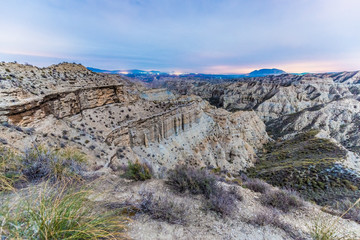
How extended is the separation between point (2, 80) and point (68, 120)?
436cm

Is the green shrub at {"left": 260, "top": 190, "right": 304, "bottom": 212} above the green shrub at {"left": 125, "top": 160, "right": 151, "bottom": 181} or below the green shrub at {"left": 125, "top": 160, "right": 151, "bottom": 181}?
below

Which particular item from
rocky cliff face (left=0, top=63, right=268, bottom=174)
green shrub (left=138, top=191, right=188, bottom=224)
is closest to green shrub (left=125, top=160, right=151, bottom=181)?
green shrub (left=138, top=191, right=188, bottom=224)

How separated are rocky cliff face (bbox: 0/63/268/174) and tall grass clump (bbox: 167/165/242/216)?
10.6 ft

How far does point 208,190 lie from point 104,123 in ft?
43.6

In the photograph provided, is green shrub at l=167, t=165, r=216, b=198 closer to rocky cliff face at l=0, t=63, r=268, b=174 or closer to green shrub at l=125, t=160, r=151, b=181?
green shrub at l=125, t=160, r=151, b=181

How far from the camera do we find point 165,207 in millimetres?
3033

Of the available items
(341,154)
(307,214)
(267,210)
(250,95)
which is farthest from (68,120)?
(250,95)

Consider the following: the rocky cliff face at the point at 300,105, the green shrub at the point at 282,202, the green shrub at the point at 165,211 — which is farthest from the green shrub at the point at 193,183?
the rocky cliff face at the point at 300,105

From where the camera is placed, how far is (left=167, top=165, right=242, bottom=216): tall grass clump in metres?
3.46

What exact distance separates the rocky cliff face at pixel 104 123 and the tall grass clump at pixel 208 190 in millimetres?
3244

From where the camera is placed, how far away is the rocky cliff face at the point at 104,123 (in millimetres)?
8859

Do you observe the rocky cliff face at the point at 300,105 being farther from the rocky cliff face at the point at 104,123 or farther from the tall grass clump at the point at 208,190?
the tall grass clump at the point at 208,190

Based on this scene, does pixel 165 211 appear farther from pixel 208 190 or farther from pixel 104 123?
pixel 104 123

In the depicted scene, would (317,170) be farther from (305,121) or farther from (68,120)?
(305,121)
